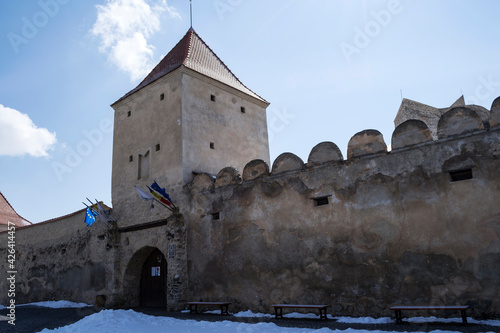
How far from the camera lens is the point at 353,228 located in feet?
27.0

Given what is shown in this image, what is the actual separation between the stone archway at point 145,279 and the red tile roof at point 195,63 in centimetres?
577

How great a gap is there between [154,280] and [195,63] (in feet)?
24.0

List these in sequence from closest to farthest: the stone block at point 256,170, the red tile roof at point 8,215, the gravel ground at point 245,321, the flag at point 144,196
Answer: the gravel ground at point 245,321
the stone block at point 256,170
the flag at point 144,196
the red tile roof at point 8,215

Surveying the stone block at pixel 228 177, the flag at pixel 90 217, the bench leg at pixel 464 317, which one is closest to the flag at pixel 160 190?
the stone block at pixel 228 177

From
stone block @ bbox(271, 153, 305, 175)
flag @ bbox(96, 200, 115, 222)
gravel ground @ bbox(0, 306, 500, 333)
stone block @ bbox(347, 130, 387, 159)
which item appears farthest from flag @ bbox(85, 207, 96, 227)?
stone block @ bbox(347, 130, 387, 159)

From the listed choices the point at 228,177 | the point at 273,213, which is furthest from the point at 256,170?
the point at 273,213

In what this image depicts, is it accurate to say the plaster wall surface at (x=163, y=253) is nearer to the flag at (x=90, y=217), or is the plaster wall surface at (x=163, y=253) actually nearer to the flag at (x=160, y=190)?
the flag at (x=160, y=190)

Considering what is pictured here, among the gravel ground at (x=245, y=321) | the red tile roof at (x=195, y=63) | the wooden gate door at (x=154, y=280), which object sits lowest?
the gravel ground at (x=245, y=321)

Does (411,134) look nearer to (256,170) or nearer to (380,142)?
(380,142)

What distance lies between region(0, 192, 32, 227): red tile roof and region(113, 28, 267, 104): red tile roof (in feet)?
44.3

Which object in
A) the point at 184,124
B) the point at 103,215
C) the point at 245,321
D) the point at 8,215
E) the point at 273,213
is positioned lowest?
the point at 245,321

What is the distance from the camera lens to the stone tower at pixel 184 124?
466 inches

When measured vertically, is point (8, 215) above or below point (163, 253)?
above

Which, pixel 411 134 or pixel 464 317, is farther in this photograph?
pixel 411 134
